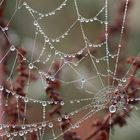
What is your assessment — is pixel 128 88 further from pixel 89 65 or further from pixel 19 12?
pixel 19 12

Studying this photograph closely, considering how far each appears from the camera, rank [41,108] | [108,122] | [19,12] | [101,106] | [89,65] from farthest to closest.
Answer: [19,12], [41,108], [89,65], [101,106], [108,122]

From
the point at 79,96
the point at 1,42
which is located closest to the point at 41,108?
the point at 79,96

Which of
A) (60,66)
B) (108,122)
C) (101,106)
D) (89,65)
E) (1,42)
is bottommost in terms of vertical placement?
(108,122)

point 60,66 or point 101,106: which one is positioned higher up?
point 60,66

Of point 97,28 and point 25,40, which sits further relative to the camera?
point 97,28

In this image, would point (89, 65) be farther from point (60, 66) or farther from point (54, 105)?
point (54, 105)

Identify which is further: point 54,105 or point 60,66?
point 60,66

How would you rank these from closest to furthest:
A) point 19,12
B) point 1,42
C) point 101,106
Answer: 1. point 101,106
2. point 1,42
3. point 19,12

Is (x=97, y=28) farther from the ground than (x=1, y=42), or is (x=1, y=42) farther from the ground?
(x=97, y=28)

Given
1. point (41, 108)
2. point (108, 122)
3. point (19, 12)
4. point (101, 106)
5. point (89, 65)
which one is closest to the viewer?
point (108, 122)

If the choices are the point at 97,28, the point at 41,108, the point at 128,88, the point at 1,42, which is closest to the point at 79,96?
the point at 41,108
